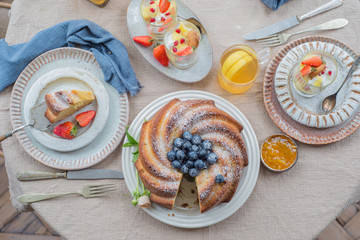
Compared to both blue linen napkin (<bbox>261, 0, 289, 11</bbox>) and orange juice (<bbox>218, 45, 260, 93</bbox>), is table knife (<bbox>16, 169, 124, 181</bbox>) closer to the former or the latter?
orange juice (<bbox>218, 45, 260, 93</bbox>)

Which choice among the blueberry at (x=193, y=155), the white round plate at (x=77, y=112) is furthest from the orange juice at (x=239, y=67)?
the white round plate at (x=77, y=112)

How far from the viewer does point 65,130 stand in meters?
1.95

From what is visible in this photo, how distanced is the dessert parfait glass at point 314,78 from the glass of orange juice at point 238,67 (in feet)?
0.85

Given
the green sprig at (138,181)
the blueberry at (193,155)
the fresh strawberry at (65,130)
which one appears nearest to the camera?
the blueberry at (193,155)

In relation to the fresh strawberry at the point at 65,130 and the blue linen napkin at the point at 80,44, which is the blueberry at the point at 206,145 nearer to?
the blue linen napkin at the point at 80,44

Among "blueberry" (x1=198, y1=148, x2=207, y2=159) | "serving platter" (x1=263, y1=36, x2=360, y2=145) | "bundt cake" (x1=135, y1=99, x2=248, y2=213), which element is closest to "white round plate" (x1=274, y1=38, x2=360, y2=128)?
"serving platter" (x1=263, y1=36, x2=360, y2=145)

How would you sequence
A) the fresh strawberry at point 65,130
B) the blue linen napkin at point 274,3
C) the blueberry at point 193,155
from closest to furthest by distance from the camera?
the blueberry at point 193,155
the fresh strawberry at point 65,130
the blue linen napkin at point 274,3

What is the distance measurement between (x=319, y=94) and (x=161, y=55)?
111cm

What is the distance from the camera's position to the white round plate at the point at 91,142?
77.3 inches

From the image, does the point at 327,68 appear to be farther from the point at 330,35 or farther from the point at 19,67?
the point at 19,67

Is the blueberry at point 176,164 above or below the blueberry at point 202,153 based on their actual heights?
below

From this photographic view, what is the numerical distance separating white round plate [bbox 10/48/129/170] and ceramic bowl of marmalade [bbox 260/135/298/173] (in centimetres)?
96

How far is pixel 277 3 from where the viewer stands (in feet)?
6.87

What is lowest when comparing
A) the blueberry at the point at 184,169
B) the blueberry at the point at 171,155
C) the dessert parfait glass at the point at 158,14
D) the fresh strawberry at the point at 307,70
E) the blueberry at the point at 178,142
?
the blueberry at the point at 184,169
